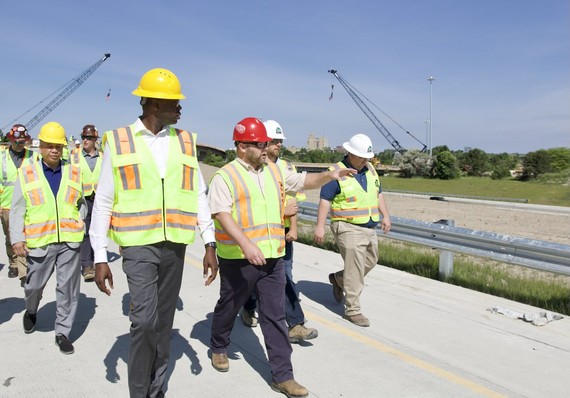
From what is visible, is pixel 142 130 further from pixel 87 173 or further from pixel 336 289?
pixel 87 173

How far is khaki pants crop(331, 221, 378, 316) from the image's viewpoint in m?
5.59

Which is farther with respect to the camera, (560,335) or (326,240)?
(326,240)

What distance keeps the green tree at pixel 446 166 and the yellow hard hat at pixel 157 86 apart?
72.6 meters

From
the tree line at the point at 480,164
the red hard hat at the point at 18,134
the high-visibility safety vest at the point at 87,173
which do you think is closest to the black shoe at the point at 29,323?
the high-visibility safety vest at the point at 87,173

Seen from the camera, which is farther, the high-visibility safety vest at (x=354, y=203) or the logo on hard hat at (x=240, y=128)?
the high-visibility safety vest at (x=354, y=203)

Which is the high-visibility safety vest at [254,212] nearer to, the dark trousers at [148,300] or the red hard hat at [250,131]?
the red hard hat at [250,131]

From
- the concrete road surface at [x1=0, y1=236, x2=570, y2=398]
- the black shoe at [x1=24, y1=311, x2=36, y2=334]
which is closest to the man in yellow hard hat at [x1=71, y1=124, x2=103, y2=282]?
the concrete road surface at [x1=0, y1=236, x2=570, y2=398]

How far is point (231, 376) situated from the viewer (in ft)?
13.8

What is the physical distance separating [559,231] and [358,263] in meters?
15.7

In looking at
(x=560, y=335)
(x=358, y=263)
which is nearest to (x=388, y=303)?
(x=358, y=263)

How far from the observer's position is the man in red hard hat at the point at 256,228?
4000mm

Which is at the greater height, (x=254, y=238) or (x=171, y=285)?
(x=254, y=238)

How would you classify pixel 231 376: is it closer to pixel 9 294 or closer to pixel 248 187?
pixel 248 187

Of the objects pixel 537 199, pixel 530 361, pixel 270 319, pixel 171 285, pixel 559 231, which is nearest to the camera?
pixel 171 285
